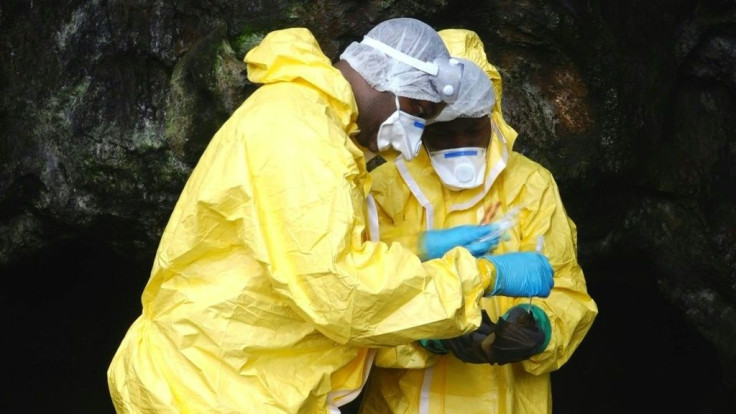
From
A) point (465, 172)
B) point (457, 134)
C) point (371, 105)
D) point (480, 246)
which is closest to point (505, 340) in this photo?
point (480, 246)

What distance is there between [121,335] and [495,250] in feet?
7.63

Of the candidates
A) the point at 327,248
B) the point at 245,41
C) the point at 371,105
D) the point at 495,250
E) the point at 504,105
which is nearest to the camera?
the point at 327,248

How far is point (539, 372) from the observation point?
304 cm

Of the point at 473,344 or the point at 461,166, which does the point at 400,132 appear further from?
the point at 473,344

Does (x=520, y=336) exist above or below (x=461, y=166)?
below

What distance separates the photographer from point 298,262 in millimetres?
2334

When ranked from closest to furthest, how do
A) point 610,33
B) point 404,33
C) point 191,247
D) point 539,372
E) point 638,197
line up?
point 191,247, point 404,33, point 539,372, point 610,33, point 638,197

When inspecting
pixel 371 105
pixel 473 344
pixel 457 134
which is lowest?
pixel 473 344

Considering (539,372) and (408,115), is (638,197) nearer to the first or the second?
(539,372)

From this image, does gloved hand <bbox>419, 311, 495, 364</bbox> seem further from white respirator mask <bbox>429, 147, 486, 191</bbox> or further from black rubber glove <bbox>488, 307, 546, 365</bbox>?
white respirator mask <bbox>429, 147, 486, 191</bbox>

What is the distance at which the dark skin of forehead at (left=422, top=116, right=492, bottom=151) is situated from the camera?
3.03m

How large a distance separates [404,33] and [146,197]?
1796mm

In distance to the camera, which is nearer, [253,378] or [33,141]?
[253,378]

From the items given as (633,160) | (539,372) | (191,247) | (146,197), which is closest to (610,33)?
(633,160)
